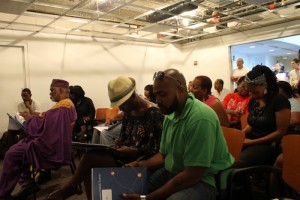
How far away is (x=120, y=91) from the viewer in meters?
1.89

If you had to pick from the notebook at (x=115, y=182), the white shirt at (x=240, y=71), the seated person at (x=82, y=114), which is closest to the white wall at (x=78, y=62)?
the seated person at (x=82, y=114)

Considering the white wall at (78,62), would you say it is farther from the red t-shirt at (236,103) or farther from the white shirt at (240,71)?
the red t-shirt at (236,103)

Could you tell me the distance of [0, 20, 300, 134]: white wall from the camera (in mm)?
5691

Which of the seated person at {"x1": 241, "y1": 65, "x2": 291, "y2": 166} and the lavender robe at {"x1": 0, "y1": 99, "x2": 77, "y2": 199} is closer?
the seated person at {"x1": 241, "y1": 65, "x2": 291, "y2": 166}

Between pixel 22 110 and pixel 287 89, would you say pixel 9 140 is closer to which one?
pixel 22 110

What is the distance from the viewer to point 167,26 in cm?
558

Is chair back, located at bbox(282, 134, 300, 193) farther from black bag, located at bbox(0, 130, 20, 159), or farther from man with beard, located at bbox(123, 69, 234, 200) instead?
black bag, located at bbox(0, 130, 20, 159)

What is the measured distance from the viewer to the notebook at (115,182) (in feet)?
4.46

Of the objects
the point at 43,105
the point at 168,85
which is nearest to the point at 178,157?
the point at 168,85

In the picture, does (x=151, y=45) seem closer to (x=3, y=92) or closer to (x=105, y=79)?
(x=105, y=79)

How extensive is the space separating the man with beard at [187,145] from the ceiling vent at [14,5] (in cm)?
338

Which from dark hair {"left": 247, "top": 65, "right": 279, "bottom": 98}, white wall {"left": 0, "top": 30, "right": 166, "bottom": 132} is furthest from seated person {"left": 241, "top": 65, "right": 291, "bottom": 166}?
white wall {"left": 0, "top": 30, "right": 166, "bottom": 132}

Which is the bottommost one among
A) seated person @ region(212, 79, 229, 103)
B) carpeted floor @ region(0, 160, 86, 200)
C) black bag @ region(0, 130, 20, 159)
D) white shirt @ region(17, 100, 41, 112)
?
carpeted floor @ region(0, 160, 86, 200)

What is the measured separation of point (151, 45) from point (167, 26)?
2053 mm
